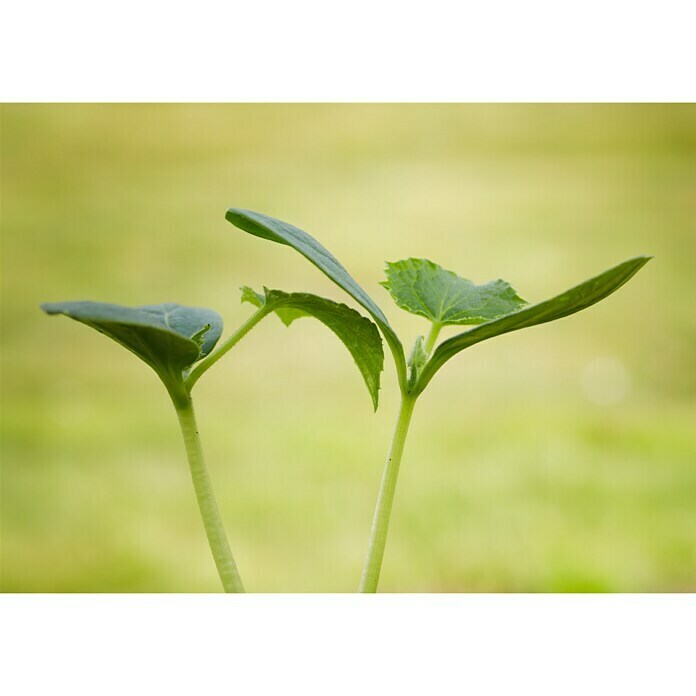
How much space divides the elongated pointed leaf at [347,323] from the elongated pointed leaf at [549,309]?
1.0 inches

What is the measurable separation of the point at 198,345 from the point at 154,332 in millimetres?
19

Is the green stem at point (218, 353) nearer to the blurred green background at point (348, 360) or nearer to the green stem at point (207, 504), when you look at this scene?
the green stem at point (207, 504)

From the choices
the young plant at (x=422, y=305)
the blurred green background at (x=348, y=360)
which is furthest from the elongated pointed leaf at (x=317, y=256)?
the blurred green background at (x=348, y=360)

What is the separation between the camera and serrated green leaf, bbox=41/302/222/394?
0.79ft

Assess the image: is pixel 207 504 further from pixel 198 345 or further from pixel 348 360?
pixel 348 360

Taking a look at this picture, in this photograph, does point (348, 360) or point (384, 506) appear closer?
point (384, 506)

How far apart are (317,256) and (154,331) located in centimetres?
6

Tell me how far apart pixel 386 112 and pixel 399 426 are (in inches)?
40.3

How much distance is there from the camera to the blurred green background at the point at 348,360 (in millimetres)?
954

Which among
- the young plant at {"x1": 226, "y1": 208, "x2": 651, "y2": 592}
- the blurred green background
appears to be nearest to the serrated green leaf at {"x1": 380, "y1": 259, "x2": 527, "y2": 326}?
the young plant at {"x1": 226, "y1": 208, "x2": 651, "y2": 592}

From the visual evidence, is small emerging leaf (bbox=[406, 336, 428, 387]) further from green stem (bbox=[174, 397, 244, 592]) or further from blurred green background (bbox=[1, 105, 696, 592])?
blurred green background (bbox=[1, 105, 696, 592])

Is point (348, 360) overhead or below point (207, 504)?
overhead

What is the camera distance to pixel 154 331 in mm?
252

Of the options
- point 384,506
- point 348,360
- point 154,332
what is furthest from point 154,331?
point 348,360
